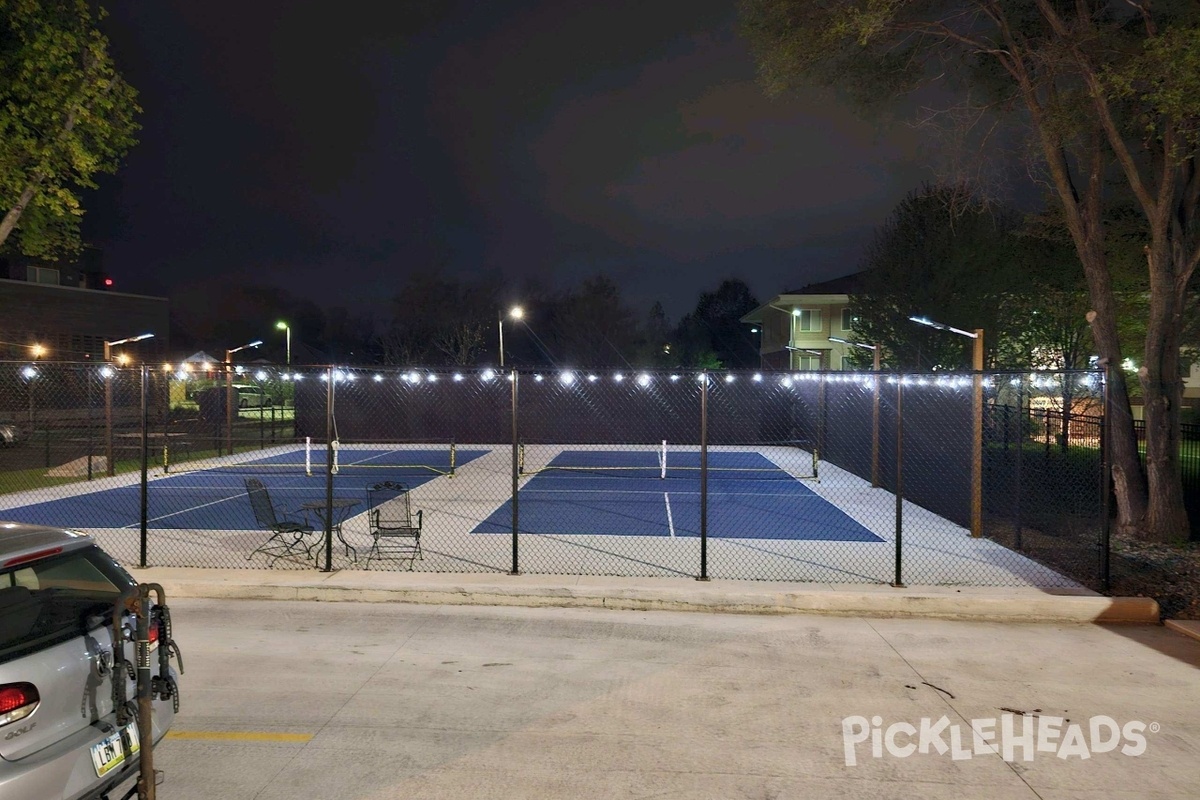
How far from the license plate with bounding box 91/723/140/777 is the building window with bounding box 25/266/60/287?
54262 mm

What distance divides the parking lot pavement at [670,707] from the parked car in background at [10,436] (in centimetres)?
2477

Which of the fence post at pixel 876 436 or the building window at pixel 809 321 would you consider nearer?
the fence post at pixel 876 436

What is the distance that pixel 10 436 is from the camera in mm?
27375

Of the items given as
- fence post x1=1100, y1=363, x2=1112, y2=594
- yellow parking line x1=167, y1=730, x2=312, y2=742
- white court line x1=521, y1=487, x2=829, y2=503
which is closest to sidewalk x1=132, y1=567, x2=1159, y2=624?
fence post x1=1100, y1=363, x2=1112, y2=594

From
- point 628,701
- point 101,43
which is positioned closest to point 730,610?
point 628,701

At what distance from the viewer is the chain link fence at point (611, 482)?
384 inches

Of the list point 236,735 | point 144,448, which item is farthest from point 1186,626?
point 144,448

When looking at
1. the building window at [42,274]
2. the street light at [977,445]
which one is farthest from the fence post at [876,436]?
the building window at [42,274]

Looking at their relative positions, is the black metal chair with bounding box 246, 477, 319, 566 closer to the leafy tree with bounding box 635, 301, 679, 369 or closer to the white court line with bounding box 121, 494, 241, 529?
the white court line with bounding box 121, 494, 241, 529

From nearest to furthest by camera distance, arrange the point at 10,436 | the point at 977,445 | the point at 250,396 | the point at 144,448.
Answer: the point at 144,448 < the point at 977,445 < the point at 10,436 < the point at 250,396

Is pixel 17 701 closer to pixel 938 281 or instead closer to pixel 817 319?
pixel 938 281

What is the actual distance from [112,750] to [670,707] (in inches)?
132

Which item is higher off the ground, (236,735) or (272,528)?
(272,528)

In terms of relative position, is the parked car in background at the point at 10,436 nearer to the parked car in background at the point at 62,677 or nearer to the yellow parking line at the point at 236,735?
the yellow parking line at the point at 236,735
